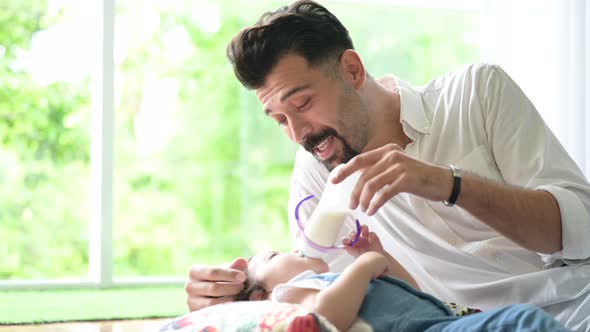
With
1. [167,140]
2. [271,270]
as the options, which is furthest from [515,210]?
[167,140]

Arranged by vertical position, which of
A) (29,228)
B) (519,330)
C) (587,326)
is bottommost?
(29,228)

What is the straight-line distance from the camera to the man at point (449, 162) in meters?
1.78

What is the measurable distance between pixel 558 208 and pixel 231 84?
4200 mm

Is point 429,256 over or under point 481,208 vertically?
under

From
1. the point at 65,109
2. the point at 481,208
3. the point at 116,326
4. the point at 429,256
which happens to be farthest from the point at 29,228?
the point at 481,208

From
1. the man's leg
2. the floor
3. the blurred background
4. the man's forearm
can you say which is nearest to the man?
the man's forearm

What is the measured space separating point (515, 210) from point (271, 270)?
60 centimetres

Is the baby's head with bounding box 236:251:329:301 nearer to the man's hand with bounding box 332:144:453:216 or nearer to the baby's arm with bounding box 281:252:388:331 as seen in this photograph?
the baby's arm with bounding box 281:252:388:331

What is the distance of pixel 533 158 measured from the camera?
1920mm

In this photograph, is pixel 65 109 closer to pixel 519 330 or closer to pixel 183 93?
pixel 183 93

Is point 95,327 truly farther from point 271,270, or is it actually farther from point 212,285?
point 271,270

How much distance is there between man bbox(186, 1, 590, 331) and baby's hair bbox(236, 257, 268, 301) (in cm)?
4

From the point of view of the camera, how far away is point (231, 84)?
579 centimetres

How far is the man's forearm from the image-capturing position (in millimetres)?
1698
